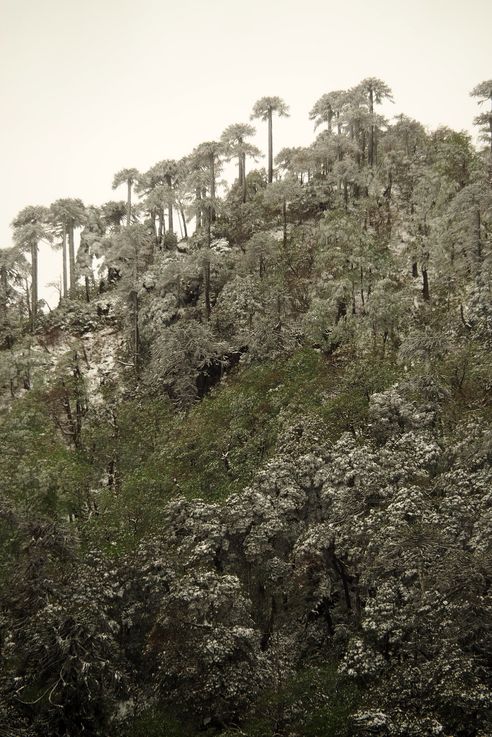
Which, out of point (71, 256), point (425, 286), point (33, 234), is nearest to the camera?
point (425, 286)

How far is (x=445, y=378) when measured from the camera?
25422 mm

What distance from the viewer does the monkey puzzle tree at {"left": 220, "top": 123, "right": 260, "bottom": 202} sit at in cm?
6194

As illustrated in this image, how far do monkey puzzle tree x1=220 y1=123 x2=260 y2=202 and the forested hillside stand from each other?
33.4ft

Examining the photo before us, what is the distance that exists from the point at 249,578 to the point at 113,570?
209 inches

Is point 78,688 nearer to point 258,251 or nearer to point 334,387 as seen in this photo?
point 334,387

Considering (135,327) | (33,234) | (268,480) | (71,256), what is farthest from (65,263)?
(268,480)

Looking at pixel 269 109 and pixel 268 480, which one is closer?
pixel 268 480

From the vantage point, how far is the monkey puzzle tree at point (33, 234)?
2157 inches

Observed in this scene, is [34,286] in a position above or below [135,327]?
above

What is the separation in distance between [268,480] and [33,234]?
147 feet

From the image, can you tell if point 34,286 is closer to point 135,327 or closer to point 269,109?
point 135,327

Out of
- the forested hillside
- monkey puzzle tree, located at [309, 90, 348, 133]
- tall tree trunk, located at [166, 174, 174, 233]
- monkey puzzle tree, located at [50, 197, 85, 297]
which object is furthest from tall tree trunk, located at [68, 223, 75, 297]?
monkey puzzle tree, located at [309, 90, 348, 133]

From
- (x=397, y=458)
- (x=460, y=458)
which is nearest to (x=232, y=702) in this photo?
(x=397, y=458)

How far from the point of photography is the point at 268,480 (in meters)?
22.0
